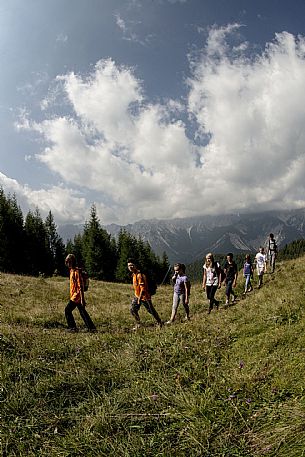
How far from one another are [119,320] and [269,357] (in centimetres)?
880

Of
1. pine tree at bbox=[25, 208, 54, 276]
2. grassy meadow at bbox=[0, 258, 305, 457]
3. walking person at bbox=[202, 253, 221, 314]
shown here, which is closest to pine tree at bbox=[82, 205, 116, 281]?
pine tree at bbox=[25, 208, 54, 276]

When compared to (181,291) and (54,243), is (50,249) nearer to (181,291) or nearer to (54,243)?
(54,243)

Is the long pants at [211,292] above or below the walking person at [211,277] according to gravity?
below

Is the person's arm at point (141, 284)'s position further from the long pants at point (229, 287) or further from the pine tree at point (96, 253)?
the pine tree at point (96, 253)

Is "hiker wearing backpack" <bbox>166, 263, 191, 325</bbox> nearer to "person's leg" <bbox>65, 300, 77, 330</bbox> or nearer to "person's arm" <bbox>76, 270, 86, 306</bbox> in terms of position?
"person's arm" <bbox>76, 270, 86, 306</bbox>

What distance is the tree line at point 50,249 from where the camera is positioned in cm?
4834

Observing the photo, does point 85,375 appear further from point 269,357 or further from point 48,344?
point 269,357

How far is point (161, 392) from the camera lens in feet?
16.2

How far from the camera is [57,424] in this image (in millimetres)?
4359

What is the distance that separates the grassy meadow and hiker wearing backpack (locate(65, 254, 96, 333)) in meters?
2.54

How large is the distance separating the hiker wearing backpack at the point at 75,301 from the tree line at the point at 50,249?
97.2ft

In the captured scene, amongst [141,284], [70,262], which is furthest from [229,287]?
[70,262]

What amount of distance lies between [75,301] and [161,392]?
6677 mm

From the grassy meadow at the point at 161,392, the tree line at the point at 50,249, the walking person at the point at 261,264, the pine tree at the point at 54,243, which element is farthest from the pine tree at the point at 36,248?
the grassy meadow at the point at 161,392
